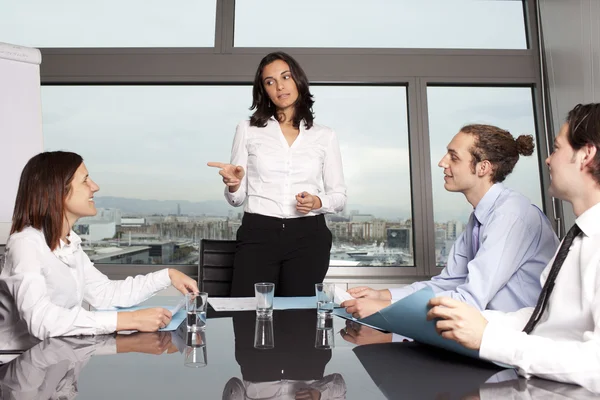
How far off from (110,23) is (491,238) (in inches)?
119

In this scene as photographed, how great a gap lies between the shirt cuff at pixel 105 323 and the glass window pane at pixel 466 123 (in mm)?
2571

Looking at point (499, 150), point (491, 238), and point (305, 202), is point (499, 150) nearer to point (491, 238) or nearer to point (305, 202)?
point (491, 238)

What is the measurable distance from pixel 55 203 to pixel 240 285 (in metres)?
0.80

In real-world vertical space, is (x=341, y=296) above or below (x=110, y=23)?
below

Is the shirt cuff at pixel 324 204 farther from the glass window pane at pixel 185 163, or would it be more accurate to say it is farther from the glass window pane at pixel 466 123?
the glass window pane at pixel 466 123

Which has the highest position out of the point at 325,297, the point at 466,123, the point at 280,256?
the point at 466,123

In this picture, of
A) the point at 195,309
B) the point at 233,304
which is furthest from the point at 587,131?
the point at 233,304

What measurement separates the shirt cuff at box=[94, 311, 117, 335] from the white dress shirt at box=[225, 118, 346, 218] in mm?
1053

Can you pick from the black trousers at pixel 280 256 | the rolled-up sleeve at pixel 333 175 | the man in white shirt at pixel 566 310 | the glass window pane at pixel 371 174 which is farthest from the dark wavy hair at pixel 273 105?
the man in white shirt at pixel 566 310

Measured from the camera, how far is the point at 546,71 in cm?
340

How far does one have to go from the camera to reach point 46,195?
158 centimetres

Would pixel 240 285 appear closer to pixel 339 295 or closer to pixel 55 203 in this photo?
pixel 339 295

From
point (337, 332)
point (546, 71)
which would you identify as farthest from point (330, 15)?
point (337, 332)

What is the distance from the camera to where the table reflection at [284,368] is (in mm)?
771
